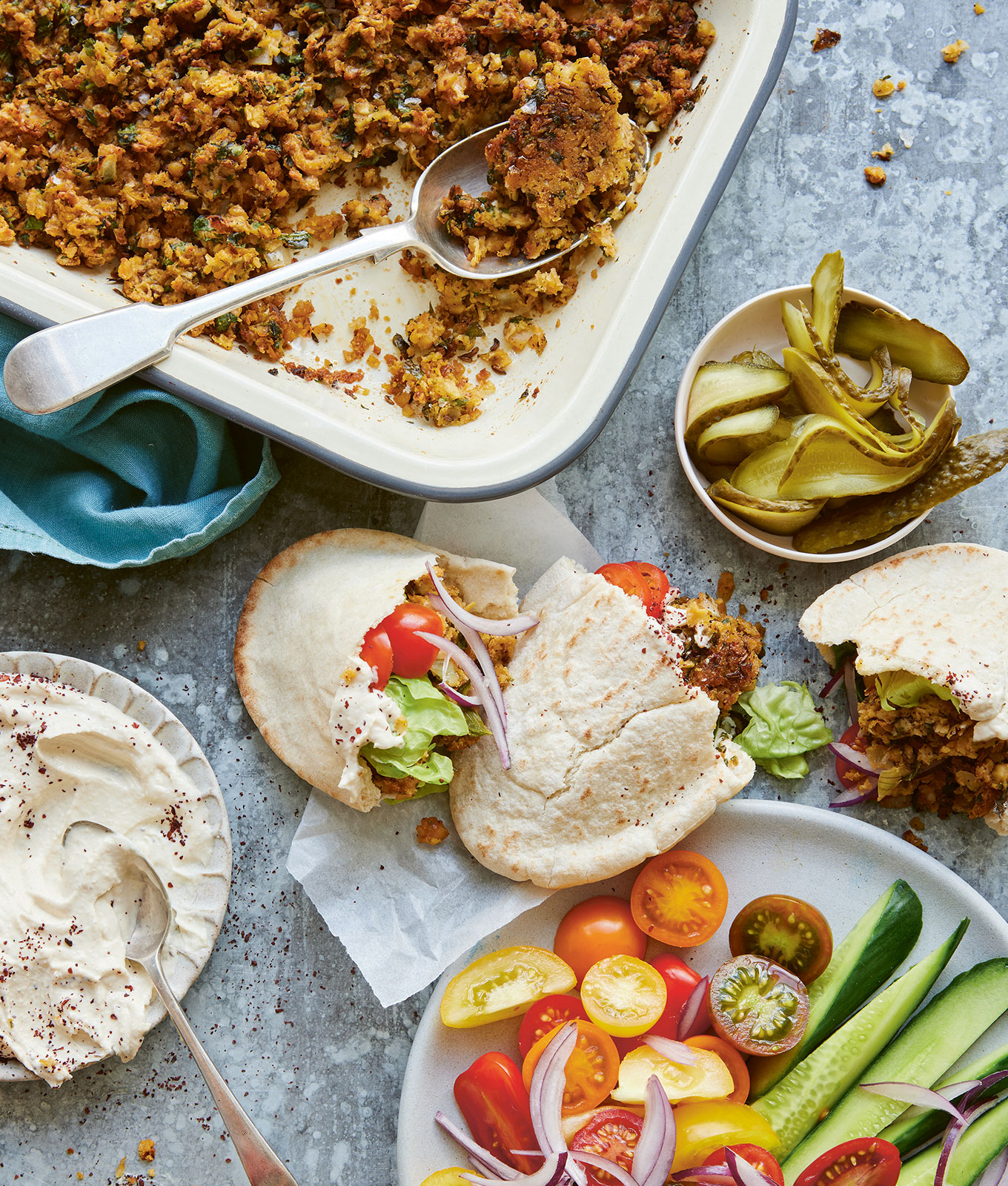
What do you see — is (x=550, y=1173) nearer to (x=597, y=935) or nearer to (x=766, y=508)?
(x=597, y=935)

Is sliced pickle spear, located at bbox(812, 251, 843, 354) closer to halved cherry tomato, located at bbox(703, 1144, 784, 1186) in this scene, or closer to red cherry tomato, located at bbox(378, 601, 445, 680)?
red cherry tomato, located at bbox(378, 601, 445, 680)

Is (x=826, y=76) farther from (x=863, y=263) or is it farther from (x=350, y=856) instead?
(x=350, y=856)

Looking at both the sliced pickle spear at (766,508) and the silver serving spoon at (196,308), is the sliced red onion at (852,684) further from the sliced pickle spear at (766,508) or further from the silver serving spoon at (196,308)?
the silver serving spoon at (196,308)

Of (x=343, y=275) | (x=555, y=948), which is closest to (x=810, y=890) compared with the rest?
(x=555, y=948)

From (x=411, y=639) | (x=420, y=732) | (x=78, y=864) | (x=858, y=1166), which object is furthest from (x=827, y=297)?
(x=78, y=864)

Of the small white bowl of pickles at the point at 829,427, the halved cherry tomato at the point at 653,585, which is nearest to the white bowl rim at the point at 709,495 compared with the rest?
the small white bowl of pickles at the point at 829,427
